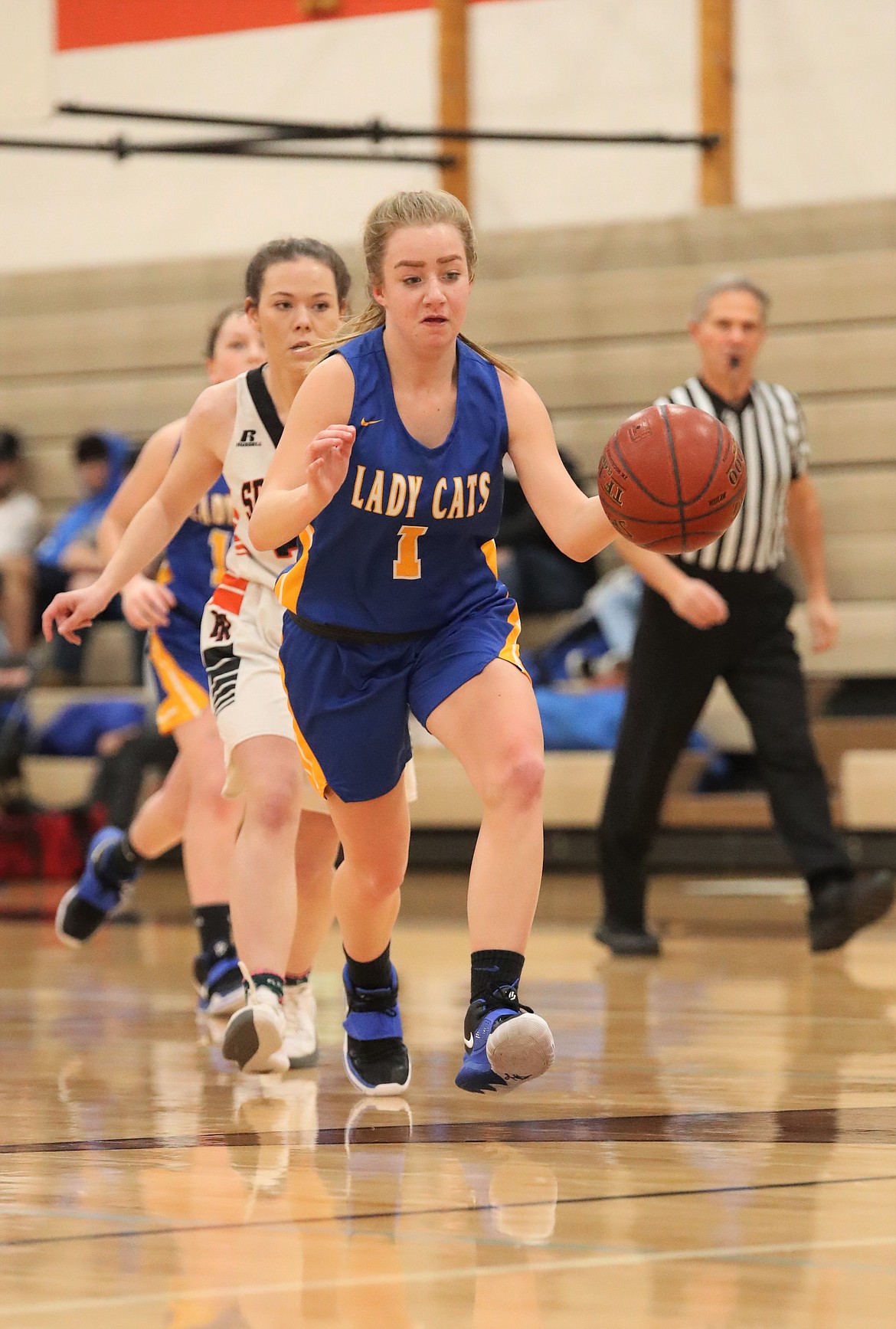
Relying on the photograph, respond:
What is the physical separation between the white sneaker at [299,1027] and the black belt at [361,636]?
3.05ft

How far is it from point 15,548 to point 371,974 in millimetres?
7173

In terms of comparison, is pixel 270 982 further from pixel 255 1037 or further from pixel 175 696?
pixel 175 696

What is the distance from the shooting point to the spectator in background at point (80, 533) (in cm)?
993

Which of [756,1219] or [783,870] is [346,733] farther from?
[783,870]

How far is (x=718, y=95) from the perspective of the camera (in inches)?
368

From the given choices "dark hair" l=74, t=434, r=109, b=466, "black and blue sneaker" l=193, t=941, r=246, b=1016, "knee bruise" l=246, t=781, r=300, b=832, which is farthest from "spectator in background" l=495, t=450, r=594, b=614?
"knee bruise" l=246, t=781, r=300, b=832

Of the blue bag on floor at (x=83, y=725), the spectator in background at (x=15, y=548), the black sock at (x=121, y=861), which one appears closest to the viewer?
the black sock at (x=121, y=861)

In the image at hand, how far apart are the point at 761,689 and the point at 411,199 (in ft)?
9.21

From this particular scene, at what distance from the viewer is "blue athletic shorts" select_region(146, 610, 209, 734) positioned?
15.7ft

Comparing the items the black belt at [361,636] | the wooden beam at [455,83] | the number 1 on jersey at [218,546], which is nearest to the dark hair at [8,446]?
the wooden beam at [455,83]

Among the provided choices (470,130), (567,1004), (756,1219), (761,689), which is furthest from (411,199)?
(470,130)

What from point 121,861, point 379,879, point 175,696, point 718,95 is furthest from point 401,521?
point 718,95

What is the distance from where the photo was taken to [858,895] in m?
5.67

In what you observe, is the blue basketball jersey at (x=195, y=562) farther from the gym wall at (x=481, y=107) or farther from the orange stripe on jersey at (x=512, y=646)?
the gym wall at (x=481, y=107)
